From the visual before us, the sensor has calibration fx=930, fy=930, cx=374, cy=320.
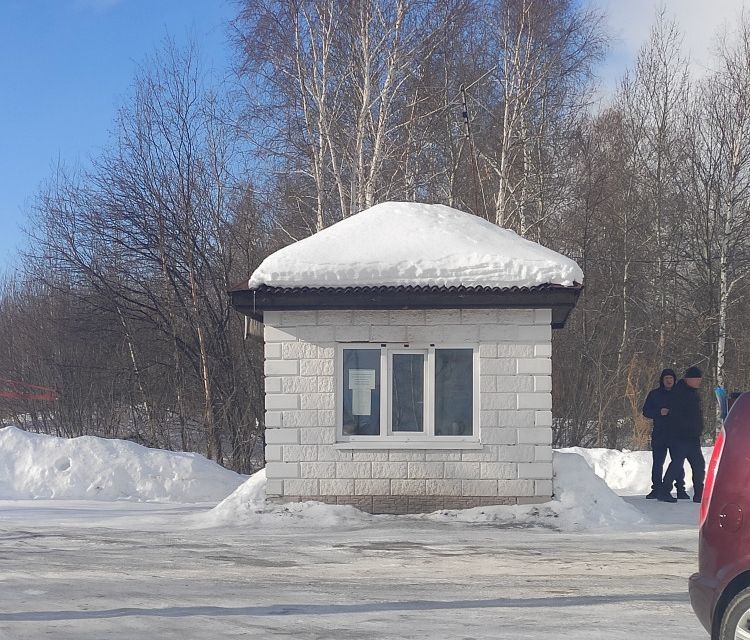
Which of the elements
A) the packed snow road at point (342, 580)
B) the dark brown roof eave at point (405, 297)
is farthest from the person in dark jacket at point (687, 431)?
the dark brown roof eave at point (405, 297)

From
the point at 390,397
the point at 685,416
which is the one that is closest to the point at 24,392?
the point at 390,397

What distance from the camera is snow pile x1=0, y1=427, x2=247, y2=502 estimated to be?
13.8 m

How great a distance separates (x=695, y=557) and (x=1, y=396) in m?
24.9

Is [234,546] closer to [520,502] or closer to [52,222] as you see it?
[520,502]

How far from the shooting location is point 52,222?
980 inches

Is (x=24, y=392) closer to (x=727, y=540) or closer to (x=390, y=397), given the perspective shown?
(x=390, y=397)

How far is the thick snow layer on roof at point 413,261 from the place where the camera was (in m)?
10.7

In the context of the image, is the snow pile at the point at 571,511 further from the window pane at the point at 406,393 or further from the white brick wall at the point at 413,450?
the window pane at the point at 406,393

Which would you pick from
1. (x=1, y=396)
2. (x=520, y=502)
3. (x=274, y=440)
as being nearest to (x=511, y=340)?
(x=520, y=502)

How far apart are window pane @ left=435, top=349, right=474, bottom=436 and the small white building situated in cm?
1

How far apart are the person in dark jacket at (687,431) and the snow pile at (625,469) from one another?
223 centimetres

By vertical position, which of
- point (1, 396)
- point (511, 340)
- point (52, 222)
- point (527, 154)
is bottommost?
point (1, 396)

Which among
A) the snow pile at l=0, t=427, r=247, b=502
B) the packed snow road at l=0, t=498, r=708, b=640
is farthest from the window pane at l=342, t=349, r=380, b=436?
the snow pile at l=0, t=427, r=247, b=502

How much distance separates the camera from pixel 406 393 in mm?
11078
